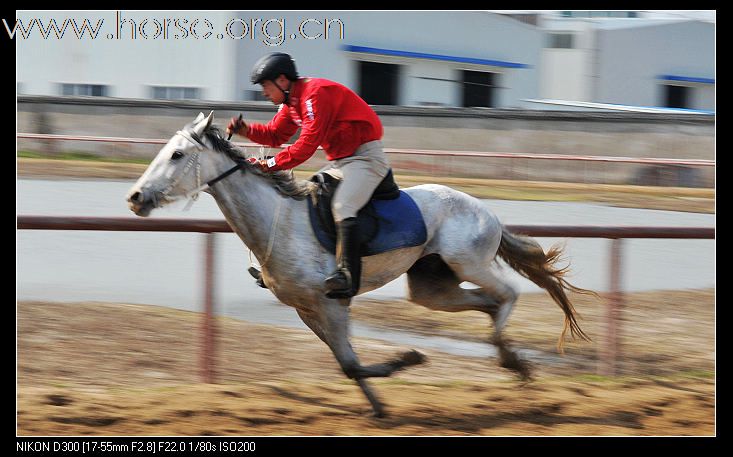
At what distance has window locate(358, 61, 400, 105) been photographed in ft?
78.2

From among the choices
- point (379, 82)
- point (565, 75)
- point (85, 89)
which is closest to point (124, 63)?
point (85, 89)

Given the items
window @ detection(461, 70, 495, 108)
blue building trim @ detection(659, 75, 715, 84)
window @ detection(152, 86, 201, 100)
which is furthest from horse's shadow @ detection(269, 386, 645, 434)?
blue building trim @ detection(659, 75, 715, 84)

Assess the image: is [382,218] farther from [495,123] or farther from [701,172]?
[495,123]

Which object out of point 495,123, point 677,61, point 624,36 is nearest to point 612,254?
point 495,123

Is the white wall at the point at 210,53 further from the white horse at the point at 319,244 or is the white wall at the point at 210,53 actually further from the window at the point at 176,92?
the white horse at the point at 319,244

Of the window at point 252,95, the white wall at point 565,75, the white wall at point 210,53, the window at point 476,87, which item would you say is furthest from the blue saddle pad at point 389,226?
the white wall at point 565,75

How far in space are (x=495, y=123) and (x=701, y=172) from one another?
4.43 m

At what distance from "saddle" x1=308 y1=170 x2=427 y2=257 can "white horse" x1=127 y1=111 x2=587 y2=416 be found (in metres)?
0.05

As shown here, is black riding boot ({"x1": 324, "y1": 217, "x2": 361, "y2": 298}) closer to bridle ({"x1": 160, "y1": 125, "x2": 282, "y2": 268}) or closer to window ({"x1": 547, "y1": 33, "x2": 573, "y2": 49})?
bridle ({"x1": 160, "y1": 125, "x2": 282, "y2": 268})

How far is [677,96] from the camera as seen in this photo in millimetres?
28750

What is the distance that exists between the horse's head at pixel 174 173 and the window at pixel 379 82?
19120 mm

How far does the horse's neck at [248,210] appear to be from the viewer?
4938mm

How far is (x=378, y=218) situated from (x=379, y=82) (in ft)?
63.8

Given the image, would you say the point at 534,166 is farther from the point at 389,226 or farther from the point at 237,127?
the point at 237,127
